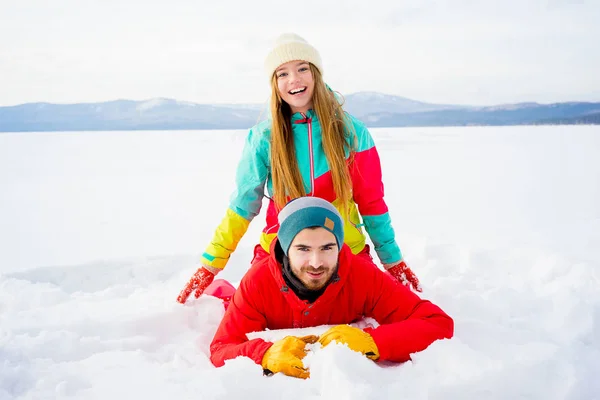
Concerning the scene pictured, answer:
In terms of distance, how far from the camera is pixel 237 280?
4.24 meters

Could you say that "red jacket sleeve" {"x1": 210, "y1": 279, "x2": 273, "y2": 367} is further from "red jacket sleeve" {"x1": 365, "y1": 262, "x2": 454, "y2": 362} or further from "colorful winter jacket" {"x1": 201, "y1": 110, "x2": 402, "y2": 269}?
"colorful winter jacket" {"x1": 201, "y1": 110, "x2": 402, "y2": 269}

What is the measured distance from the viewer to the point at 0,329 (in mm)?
2689

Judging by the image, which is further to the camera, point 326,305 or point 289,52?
point 289,52

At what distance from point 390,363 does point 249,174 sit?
51.9 inches

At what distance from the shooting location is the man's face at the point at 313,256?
227 centimetres

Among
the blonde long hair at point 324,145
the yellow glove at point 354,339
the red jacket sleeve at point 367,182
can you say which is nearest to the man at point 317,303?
the yellow glove at point 354,339

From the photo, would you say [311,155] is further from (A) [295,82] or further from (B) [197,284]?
(B) [197,284]

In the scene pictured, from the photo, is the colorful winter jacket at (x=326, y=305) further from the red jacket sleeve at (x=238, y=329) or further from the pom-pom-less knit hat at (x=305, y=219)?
the pom-pom-less knit hat at (x=305, y=219)

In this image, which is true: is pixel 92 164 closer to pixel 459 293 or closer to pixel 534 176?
pixel 534 176

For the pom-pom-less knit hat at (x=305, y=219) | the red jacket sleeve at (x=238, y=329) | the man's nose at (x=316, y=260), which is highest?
the pom-pom-less knit hat at (x=305, y=219)

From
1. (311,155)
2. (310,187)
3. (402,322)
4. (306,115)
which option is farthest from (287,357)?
(306,115)

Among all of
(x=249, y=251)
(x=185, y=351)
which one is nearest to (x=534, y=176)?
(x=249, y=251)

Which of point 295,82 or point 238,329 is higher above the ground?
point 295,82

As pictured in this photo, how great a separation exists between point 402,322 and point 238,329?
738 millimetres
